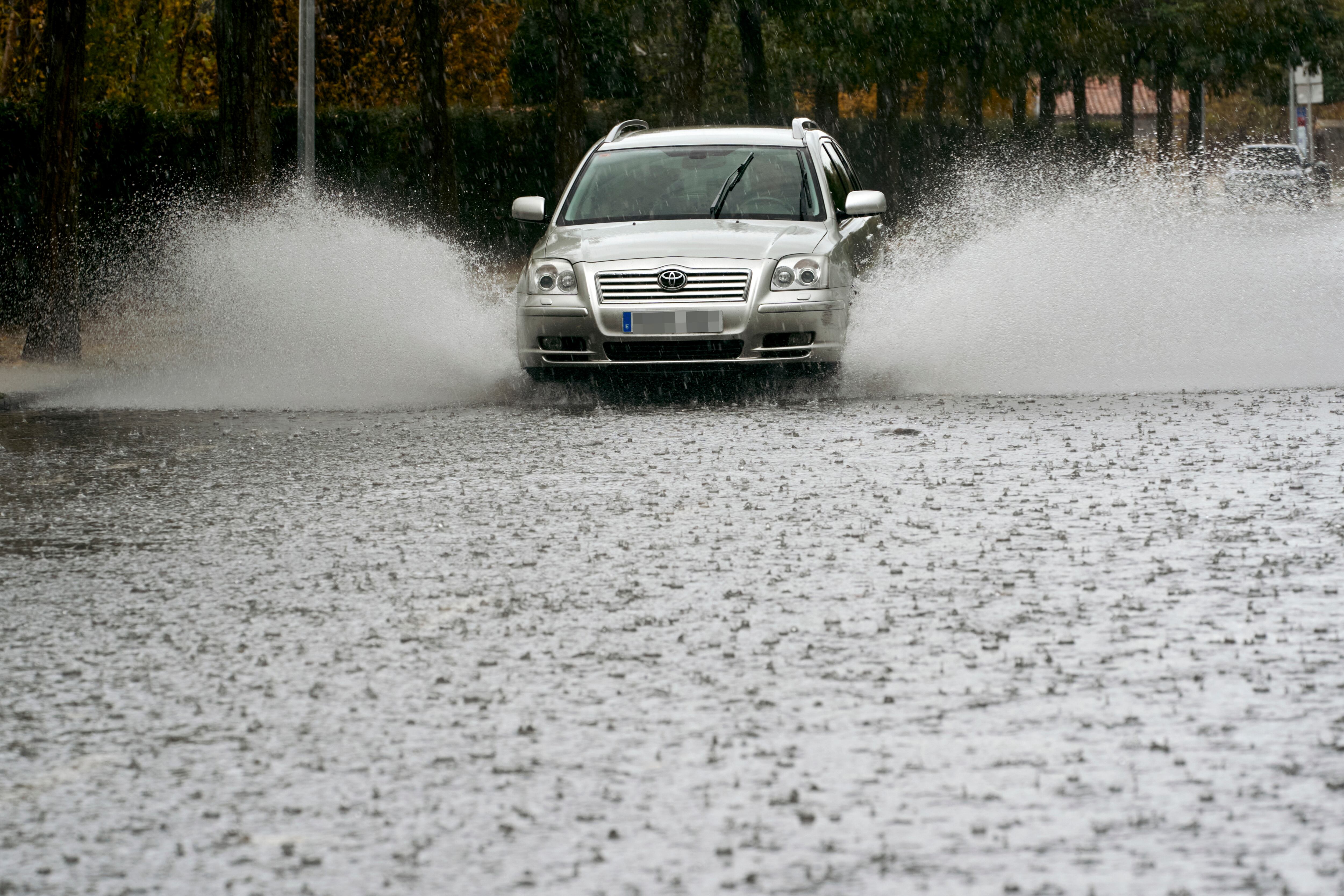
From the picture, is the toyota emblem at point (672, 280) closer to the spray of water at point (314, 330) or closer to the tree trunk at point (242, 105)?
the spray of water at point (314, 330)

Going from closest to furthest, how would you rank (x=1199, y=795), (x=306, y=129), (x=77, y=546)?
(x=1199, y=795) → (x=77, y=546) → (x=306, y=129)

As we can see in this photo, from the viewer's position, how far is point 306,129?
2481 centimetres

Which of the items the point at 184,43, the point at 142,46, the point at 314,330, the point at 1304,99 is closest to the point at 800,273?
the point at 314,330

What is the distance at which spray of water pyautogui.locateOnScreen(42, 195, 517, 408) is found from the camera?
1366 centimetres

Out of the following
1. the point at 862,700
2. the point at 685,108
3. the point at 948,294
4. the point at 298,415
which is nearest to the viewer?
the point at 862,700

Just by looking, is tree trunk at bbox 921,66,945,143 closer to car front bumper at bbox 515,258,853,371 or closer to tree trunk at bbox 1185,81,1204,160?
tree trunk at bbox 1185,81,1204,160

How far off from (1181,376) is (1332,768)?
8975mm

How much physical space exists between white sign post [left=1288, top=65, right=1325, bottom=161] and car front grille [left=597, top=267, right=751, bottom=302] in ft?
135

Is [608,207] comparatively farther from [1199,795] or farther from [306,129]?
[306,129]

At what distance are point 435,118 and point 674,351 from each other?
50.3 feet

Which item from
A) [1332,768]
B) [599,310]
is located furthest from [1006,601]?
[599,310]

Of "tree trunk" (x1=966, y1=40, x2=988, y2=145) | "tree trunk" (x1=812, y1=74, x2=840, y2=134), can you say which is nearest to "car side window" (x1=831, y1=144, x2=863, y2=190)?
"tree trunk" (x1=966, y1=40, x2=988, y2=145)

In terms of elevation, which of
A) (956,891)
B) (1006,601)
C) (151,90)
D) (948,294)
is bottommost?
(956,891)

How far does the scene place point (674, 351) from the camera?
1232 centimetres
